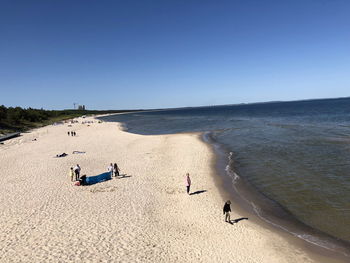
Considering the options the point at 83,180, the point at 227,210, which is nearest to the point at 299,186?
the point at 227,210

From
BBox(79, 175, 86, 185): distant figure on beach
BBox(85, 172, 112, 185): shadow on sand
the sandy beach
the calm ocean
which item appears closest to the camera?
the sandy beach

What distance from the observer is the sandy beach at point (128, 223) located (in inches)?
358

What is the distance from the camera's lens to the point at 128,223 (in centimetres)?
1148

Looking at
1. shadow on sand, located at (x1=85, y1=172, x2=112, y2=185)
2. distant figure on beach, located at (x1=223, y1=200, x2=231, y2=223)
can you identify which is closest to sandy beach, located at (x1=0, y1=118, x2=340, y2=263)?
distant figure on beach, located at (x1=223, y1=200, x2=231, y2=223)

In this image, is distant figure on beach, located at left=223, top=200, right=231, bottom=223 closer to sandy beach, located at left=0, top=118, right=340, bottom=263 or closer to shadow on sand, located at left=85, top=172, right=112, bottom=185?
sandy beach, located at left=0, top=118, right=340, bottom=263

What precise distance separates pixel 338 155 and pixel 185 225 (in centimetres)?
2063

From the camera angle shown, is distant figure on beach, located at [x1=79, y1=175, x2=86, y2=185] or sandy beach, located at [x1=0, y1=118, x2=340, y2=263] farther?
distant figure on beach, located at [x1=79, y1=175, x2=86, y2=185]

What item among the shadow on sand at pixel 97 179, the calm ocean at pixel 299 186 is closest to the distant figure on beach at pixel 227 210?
the calm ocean at pixel 299 186

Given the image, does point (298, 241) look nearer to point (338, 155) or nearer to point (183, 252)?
point (183, 252)

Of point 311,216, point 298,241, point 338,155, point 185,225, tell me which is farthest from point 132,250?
point 338,155

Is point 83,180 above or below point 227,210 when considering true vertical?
above

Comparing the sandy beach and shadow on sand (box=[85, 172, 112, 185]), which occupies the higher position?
shadow on sand (box=[85, 172, 112, 185])

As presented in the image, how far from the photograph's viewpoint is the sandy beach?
909 cm

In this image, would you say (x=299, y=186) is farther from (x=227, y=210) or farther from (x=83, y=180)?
(x=83, y=180)
